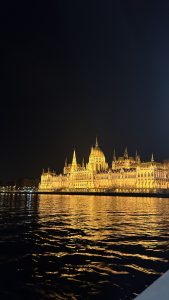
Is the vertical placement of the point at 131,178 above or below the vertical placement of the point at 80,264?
above

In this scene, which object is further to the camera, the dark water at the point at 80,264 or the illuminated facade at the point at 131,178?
the illuminated facade at the point at 131,178

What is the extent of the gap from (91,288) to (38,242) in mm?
8843

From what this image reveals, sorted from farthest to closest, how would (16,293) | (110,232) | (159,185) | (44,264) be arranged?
1. (159,185)
2. (110,232)
3. (44,264)
4. (16,293)

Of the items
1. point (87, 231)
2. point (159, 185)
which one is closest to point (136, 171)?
point (159, 185)

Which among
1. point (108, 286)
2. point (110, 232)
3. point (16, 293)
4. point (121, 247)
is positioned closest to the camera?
point (16, 293)

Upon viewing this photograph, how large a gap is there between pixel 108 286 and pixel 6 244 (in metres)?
8.81

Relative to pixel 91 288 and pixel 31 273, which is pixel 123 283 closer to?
pixel 91 288

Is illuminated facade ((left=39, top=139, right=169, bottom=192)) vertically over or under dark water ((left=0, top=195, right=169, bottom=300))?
over

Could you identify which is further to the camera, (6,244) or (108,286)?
(6,244)

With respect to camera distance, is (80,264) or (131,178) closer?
(80,264)

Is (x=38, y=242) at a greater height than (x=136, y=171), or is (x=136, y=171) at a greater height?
(x=136, y=171)

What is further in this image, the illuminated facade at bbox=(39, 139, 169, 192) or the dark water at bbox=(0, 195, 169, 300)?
the illuminated facade at bbox=(39, 139, 169, 192)

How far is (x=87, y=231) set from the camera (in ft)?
76.1

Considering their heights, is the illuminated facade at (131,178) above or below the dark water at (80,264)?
above
